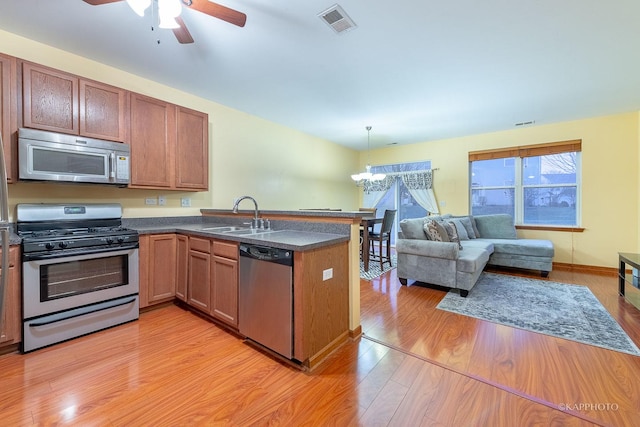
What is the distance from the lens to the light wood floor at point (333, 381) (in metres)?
1.47

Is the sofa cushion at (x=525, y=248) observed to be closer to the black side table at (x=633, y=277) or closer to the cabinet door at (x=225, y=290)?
the black side table at (x=633, y=277)

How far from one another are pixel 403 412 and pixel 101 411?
1.67 meters

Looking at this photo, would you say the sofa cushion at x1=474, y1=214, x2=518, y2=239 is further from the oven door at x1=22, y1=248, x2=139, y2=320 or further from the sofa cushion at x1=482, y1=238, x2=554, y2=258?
the oven door at x1=22, y1=248, x2=139, y2=320

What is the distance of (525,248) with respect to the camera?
164 inches

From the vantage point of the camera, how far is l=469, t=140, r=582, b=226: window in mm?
4699

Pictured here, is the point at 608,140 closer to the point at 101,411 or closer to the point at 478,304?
the point at 478,304

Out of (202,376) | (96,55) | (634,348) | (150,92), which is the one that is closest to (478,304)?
(634,348)

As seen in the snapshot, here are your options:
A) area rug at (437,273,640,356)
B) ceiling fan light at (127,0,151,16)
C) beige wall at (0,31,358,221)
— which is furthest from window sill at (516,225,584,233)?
ceiling fan light at (127,0,151,16)

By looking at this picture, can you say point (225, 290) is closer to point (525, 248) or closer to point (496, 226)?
point (525, 248)

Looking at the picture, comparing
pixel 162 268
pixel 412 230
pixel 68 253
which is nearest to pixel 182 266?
pixel 162 268

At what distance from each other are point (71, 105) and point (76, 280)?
1.56 metres

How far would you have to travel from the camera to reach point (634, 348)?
2.10m

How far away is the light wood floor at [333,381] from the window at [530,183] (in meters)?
2.92

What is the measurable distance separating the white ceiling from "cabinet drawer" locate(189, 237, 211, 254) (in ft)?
5.99
